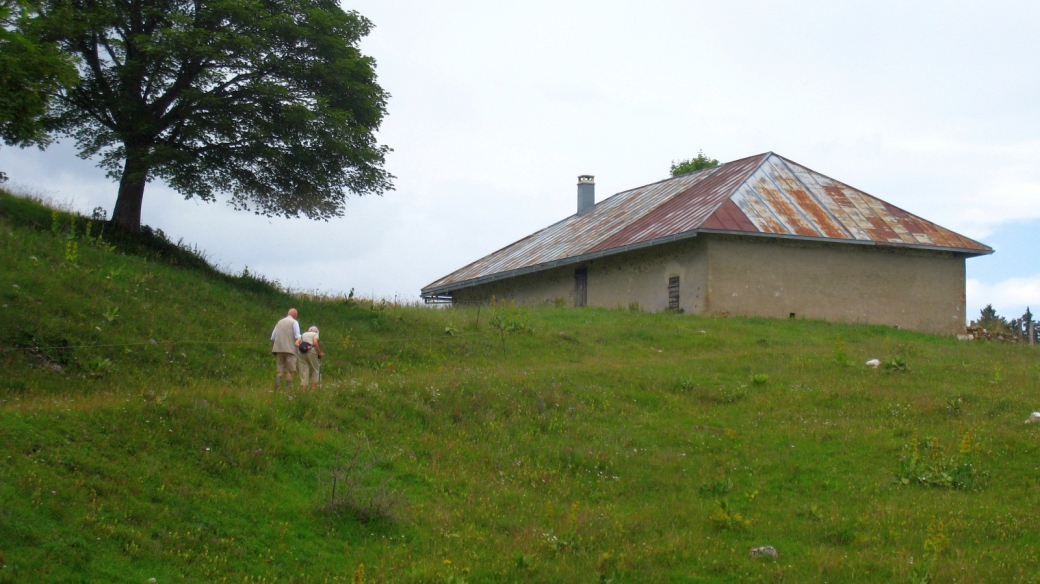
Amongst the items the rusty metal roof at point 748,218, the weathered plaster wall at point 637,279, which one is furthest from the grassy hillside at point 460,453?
the rusty metal roof at point 748,218

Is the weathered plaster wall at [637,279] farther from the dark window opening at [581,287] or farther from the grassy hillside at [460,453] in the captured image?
the grassy hillside at [460,453]

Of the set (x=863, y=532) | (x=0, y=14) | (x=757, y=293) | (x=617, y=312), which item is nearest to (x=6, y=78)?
(x=0, y=14)

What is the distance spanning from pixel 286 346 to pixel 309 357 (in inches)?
19.3

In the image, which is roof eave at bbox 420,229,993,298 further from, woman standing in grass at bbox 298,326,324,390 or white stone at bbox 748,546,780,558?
white stone at bbox 748,546,780,558

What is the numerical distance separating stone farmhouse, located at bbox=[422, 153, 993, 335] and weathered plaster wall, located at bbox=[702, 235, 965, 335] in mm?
30

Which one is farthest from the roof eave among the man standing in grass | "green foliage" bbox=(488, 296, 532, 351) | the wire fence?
the man standing in grass

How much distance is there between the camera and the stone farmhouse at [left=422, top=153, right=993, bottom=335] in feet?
82.6

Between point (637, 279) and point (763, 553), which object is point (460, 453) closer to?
point (763, 553)

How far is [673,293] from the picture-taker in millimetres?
26203

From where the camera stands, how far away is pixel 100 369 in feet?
46.7

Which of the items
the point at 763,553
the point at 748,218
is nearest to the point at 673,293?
the point at 748,218

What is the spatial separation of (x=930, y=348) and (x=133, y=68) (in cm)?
1951

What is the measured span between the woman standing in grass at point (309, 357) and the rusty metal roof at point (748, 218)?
12387 mm

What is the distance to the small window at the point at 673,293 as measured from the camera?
26016 mm
